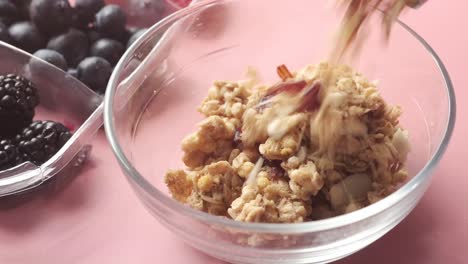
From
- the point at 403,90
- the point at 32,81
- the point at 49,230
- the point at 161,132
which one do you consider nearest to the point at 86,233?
the point at 49,230

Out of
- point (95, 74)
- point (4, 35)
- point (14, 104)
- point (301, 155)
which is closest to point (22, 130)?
point (14, 104)

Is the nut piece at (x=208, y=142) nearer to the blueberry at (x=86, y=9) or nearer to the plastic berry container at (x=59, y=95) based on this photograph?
the plastic berry container at (x=59, y=95)

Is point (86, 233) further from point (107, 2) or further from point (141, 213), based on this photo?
point (107, 2)

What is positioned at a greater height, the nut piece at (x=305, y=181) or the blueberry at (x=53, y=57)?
the nut piece at (x=305, y=181)

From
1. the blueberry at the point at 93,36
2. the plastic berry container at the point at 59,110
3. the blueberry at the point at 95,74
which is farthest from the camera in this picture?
the blueberry at the point at 93,36

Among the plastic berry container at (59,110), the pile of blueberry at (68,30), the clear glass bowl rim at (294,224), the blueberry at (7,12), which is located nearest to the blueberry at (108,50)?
the pile of blueberry at (68,30)

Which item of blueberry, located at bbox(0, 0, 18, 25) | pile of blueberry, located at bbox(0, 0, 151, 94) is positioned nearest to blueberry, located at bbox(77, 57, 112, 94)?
pile of blueberry, located at bbox(0, 0, 151, 94)
